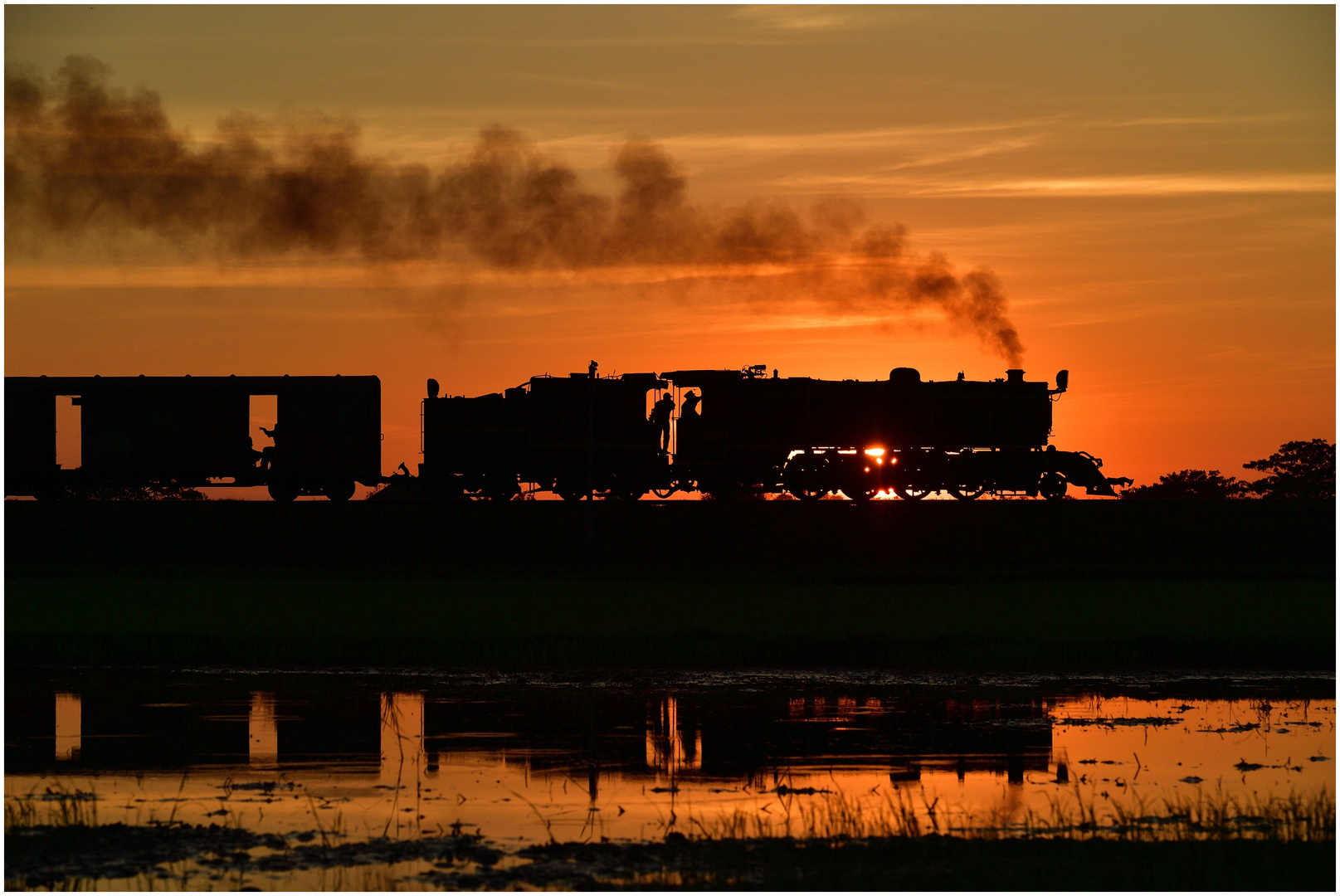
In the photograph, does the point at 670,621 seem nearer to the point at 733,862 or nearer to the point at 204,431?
the point at 733,862

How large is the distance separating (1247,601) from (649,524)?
1378cm

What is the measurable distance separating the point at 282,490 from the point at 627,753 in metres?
28.4

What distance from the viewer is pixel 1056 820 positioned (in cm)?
1165

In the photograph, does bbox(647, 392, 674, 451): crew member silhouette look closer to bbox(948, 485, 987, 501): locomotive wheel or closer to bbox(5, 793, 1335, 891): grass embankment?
bbox(948, 485, 987, 501): locomotive wheel

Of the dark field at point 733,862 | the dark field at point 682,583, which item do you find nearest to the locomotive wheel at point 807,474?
the dark field at point 682,583

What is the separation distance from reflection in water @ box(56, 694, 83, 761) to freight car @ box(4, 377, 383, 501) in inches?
901

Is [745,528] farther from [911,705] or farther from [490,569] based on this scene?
[911,705]

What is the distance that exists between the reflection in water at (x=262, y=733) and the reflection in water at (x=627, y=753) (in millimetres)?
45

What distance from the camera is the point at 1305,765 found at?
1409cm

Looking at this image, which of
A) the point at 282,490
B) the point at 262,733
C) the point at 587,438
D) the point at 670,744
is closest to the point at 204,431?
the point at 282,490

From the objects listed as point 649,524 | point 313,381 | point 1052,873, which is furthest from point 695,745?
point 313,381

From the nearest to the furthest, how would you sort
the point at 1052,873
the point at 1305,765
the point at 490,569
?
the point at 1052,873
the point at 1305,765
the point at 490,569

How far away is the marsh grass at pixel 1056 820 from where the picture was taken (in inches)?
437

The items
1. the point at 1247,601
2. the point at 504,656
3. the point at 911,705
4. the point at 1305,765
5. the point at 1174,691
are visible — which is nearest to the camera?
the point at 1305,765
